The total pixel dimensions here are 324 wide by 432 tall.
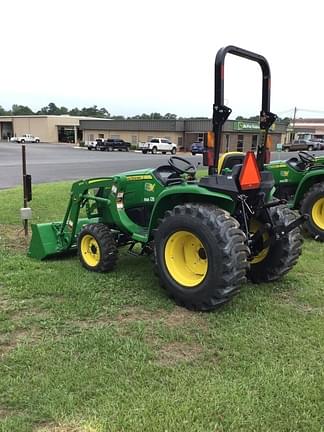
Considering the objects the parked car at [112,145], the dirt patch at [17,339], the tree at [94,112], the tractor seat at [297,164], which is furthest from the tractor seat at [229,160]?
the tree at [94,112]

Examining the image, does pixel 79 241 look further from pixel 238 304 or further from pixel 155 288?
pixel 238 304

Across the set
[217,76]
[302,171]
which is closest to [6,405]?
[217,76]

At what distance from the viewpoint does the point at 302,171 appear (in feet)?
29.6

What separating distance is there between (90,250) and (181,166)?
1519 millimetres

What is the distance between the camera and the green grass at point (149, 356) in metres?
2.92

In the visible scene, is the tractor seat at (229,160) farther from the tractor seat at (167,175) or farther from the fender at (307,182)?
the fender at (307,182)

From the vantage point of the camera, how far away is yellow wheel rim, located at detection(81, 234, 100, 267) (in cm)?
580

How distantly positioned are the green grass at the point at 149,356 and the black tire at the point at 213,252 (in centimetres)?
17

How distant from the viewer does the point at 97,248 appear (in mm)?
5785

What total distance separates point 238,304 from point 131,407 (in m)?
2.04

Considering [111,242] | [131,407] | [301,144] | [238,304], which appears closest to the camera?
[131,407]

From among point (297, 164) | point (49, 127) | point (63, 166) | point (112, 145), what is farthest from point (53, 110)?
point (297, 164)

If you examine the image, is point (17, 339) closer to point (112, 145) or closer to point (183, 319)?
point (183, 319)

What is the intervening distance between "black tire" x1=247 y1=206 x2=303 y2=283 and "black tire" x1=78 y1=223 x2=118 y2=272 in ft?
5.52
